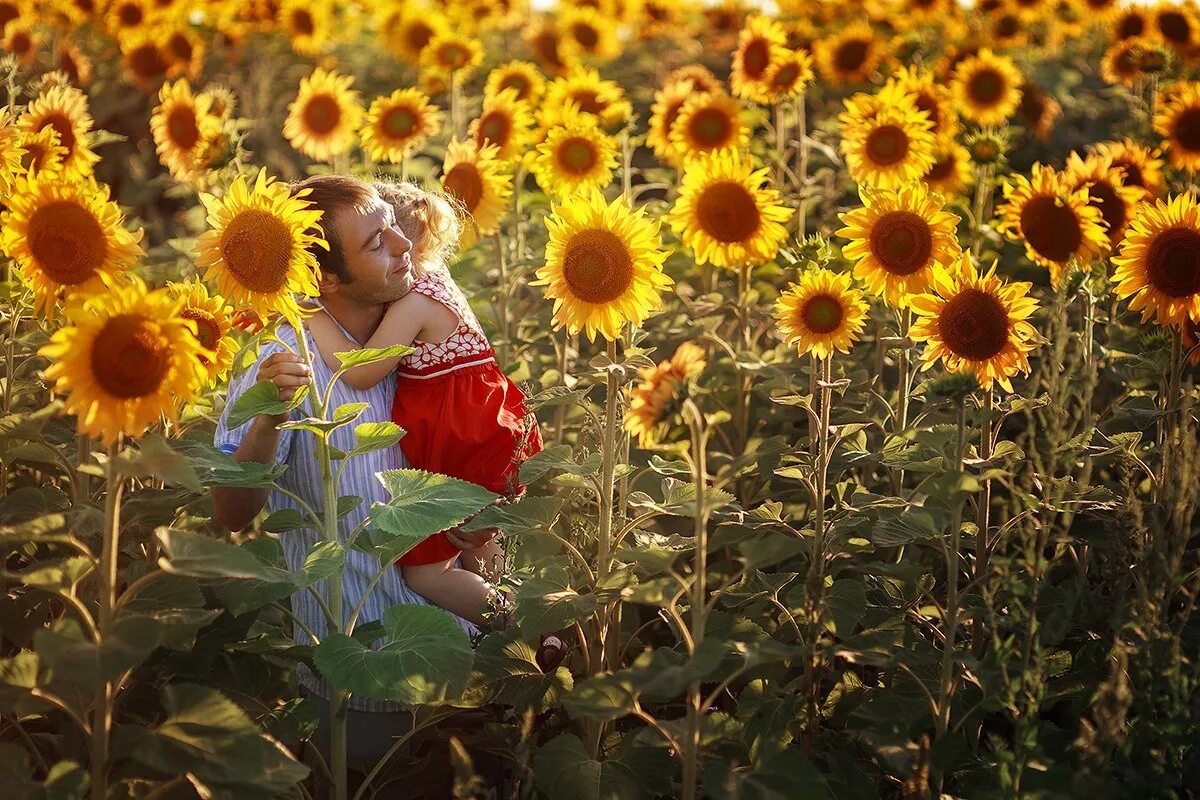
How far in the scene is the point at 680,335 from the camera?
151 inches

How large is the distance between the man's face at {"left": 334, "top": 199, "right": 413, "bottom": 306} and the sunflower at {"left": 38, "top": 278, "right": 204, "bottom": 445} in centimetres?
81

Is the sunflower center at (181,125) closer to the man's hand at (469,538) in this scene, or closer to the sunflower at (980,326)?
the man's hand at (469,538)

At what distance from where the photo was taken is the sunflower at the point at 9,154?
254 centimetres

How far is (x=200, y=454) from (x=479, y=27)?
5776mm

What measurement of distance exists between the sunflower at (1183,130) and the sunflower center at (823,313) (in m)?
1.88

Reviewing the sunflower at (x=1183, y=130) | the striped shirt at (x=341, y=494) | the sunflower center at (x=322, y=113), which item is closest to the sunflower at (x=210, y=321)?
the striped shirt at (x=341, y=494)

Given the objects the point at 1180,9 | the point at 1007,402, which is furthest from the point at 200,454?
the point at 1180,9

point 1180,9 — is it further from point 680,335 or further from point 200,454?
point 200,454

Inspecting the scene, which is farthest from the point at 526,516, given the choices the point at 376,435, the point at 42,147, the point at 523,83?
the point at 523,83

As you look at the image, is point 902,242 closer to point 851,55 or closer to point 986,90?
point 986,90

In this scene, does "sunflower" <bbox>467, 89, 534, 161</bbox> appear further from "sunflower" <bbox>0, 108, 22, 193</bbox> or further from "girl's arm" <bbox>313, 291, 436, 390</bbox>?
"sunflower" <bbox>0, 108, 22, 193</bbox>

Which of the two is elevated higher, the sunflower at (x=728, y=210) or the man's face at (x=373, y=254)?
the sunflower at (x=728, y=210)

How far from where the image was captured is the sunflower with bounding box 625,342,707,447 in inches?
81.0

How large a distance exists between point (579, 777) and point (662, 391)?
2.51 ft
